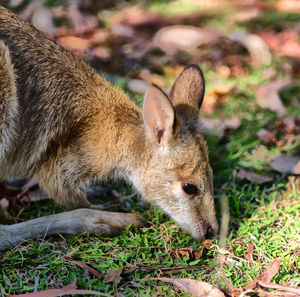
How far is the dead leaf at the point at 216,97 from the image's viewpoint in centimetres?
487

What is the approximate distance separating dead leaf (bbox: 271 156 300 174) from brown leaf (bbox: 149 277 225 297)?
1526 millimetres

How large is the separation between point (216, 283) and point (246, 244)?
0.47 metres

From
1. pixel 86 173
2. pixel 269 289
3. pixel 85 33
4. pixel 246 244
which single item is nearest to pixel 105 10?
pixel 85 33

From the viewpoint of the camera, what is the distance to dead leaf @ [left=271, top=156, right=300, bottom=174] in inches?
161

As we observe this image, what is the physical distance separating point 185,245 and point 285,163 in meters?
1.23

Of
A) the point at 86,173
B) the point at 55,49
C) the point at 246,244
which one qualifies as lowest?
the point at 246,244

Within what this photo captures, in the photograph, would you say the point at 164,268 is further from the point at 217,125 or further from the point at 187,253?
the point at 217,125

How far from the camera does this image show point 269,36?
6008 millimetres

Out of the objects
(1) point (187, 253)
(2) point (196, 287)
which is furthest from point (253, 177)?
(2) point (196, 287)

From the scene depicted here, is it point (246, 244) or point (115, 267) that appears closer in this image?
point (115, 267)

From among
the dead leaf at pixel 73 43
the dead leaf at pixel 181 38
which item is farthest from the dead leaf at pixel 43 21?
the dead leaf at pixel 181 38

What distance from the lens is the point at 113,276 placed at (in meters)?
2.96

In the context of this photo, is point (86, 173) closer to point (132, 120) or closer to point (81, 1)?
point (132, 120)

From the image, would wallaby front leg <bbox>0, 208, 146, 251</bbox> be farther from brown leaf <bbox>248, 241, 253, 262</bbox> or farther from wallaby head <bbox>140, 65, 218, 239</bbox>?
brown leaf <bbox>248, 241, 253, 262</bbox>
